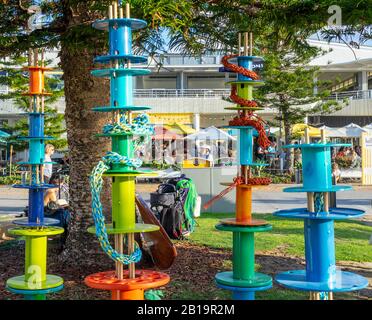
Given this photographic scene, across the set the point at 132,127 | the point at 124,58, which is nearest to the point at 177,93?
the point at 124,58

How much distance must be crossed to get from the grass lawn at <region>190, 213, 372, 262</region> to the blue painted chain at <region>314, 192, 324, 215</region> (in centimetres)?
404

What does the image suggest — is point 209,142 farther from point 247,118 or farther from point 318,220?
point 318,220

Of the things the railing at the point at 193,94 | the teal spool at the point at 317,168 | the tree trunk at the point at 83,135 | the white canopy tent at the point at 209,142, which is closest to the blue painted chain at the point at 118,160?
the teal spool at the point at 317,168

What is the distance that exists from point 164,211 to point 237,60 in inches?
177

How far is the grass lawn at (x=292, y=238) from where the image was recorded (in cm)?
777

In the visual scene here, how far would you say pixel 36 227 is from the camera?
170 inches

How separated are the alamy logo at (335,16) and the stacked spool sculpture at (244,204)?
717mm

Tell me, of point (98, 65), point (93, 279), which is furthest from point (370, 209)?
point (93, 279)

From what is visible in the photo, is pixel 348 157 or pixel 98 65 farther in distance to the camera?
pixel 348 157

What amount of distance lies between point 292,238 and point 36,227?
5.59 meters

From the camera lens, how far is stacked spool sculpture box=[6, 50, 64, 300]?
4.05 m

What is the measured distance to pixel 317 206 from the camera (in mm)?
3543

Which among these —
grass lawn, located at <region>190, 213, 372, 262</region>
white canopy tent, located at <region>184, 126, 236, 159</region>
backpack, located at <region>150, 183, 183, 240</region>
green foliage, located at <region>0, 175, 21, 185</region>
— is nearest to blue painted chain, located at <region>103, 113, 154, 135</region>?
grass lawn, located at <region>190, 213, 372, 262</region>

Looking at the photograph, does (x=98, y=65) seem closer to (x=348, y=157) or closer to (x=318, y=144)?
(x=318, y=144)
